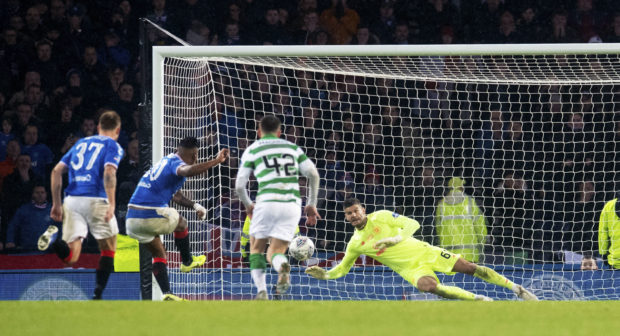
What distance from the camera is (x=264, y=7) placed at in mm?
12398

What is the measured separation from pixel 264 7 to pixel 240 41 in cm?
67

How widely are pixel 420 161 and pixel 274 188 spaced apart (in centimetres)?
427

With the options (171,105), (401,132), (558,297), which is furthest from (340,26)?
(558,297)

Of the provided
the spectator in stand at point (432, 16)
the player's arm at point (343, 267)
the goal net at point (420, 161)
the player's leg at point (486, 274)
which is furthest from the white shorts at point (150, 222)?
the spectator in stand at point (432, 16)

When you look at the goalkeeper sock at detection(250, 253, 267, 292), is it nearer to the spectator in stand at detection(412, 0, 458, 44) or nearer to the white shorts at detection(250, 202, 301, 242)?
the white shorts at detection(250, 202, 301, 242)

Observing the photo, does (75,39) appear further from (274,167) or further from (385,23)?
(274,167)

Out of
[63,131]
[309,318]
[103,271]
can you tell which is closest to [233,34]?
[63,131]

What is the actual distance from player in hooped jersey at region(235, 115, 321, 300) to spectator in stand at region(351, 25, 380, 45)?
5.51 meters

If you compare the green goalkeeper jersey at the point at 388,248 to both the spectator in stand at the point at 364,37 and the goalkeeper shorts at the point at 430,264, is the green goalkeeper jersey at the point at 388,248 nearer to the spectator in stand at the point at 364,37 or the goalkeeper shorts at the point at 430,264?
the goalkeeper shorts at the point at 430,264

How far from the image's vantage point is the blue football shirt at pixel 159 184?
7.46 m

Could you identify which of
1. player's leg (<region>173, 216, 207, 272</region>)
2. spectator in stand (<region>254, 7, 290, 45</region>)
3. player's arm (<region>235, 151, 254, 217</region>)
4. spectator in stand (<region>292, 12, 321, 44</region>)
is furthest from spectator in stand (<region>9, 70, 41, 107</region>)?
player's arm (<region>235, 151, 254, 217</region>)

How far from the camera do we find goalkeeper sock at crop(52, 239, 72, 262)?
22.8ft

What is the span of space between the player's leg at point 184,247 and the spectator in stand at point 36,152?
3265 millimetres

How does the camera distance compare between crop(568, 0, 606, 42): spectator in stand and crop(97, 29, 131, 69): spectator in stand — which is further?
crop(568, 0, 606, 42): spectator in stand
